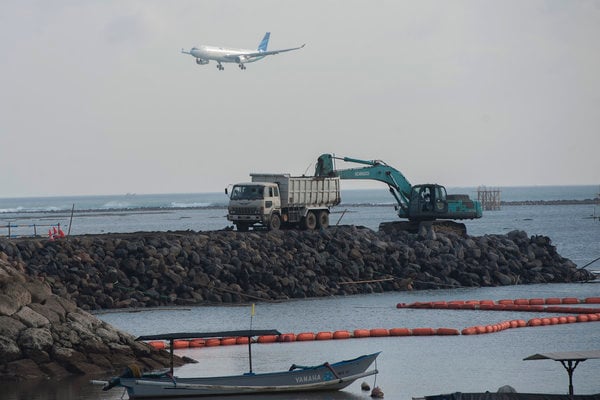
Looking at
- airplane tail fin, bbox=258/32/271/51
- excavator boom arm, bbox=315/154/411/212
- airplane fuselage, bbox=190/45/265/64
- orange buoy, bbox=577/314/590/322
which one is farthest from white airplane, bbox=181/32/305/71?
orange buoy, bbox=577/314/590/322

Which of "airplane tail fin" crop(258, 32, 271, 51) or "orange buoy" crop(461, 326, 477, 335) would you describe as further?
"airplane tail fin" crop(258, 32, 271, 51)

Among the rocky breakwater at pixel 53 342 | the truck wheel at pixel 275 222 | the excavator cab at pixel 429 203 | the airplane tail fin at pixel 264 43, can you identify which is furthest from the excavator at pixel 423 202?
the airplane tail fin at pixel 264 43

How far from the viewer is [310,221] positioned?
6569 cm

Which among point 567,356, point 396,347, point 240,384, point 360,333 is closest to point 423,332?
point 360,333

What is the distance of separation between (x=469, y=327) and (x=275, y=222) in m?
19.9

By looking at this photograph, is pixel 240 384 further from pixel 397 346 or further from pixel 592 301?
pixel 592 301

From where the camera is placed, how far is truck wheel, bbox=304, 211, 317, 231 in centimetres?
6525

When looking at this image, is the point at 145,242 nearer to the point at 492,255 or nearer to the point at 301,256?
the point at 301,256

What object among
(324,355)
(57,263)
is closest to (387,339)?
(324,355)

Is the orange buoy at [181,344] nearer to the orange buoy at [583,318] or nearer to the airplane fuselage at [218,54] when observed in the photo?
the orange buoy at [583,318]

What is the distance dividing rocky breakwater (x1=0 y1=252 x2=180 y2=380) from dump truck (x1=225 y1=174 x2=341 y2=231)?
2733 centimetres

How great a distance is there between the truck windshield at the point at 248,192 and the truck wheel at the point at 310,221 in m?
3.79

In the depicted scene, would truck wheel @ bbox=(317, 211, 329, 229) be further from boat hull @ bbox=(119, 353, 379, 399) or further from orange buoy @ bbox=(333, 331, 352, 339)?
boat hull @ bbox=(119, 353, 379, 399)

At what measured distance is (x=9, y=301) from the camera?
1373 inches
